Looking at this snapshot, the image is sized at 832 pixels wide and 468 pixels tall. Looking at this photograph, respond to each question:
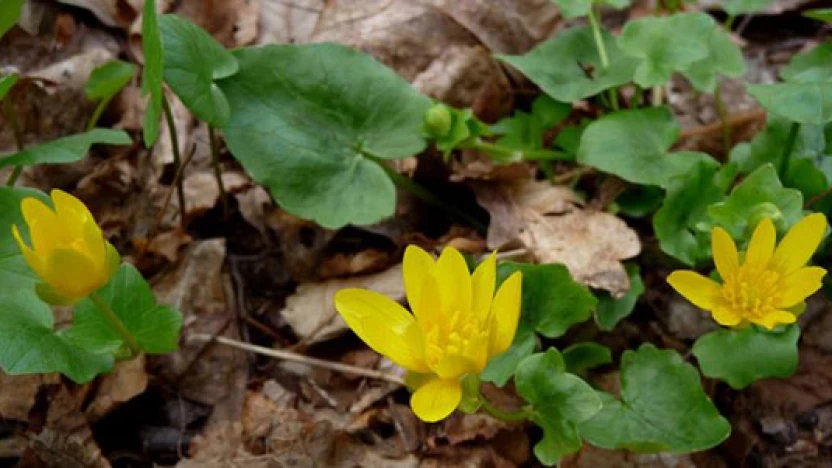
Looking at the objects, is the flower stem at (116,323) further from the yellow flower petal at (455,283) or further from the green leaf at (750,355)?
the green leaf at (750,355)

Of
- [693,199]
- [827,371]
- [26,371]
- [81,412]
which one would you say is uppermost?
[693,199]

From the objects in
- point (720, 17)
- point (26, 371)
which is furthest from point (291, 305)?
point (720, 17)

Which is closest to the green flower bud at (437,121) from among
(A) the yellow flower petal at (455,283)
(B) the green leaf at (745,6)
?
(A) the yellow flower petal at (455,283)

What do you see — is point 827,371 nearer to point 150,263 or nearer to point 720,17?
point 720,17

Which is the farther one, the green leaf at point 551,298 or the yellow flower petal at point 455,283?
the green leaf at point 551,298

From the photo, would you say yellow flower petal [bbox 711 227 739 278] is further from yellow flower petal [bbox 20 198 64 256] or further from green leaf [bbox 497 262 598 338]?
yellow flower petal [bbox 20 198 64 256]

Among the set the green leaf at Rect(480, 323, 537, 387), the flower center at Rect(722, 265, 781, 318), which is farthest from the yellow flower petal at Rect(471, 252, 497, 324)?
the flower center at Rect(722, 265, 781, 318)

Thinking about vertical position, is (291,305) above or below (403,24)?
below
